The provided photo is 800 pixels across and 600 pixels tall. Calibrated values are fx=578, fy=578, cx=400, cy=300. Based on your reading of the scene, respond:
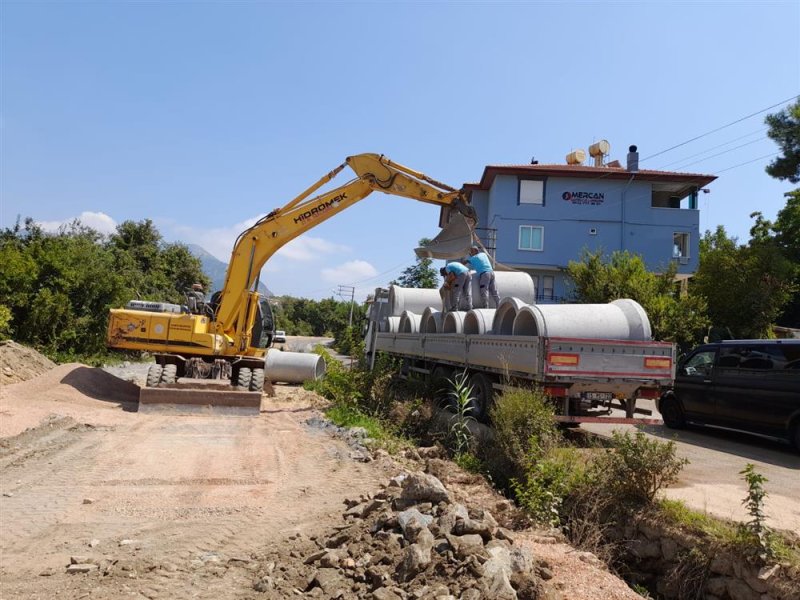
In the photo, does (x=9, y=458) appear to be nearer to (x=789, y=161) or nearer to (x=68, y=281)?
(x=68, y=281)

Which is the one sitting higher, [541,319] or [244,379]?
[541,319]

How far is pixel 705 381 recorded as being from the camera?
33.4 ft

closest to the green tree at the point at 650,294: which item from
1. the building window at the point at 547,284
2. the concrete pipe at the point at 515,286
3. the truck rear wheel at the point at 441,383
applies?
the concrete pipe at the point at 515,286

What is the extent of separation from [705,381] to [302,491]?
749 cm

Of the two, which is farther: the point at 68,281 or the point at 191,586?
the point at 68,281

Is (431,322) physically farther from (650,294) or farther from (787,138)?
(787,138)

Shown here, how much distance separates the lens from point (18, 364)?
14.3 metres

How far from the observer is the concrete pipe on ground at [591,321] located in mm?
8195

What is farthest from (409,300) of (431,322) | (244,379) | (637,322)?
(637,322)

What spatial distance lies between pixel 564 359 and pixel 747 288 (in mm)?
19880

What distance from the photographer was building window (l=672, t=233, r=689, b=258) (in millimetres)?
31444

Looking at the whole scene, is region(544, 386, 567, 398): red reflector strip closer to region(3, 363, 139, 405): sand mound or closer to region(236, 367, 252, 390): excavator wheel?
region(236, 367, 252, 390): excavator wheel

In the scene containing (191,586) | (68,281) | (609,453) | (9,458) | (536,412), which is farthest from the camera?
(68,281)

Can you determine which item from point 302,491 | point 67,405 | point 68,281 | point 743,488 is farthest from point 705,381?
point 68,281
